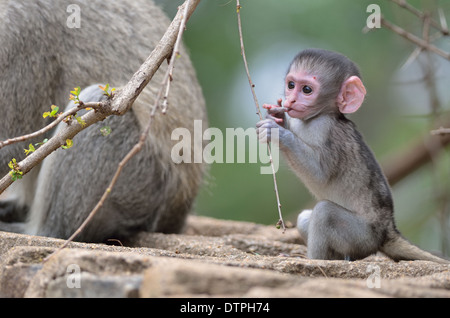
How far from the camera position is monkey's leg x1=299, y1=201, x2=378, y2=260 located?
3625mm

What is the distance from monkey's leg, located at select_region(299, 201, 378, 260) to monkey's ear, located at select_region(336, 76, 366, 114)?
0.58 meters

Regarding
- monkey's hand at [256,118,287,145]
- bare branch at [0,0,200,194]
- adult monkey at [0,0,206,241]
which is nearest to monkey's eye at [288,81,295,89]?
monkey's hand at [256,118,287,145]

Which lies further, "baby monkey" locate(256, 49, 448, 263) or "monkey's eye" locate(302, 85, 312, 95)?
"monkey's eye" locate(302, 85, 312, 95)

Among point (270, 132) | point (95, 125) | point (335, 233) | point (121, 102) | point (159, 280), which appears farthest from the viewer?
point (95, 125)

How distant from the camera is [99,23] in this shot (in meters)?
5.61

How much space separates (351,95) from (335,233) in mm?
819

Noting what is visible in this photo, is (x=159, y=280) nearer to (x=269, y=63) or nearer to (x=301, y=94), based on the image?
(x=301, y=94)

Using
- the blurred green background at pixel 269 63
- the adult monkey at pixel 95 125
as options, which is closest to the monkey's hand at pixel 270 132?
the adult monkey at pixel 95 125

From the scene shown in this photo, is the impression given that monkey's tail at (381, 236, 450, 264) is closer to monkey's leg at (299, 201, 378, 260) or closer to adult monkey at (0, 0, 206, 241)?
monkey's leg at (299, 201, 378, 260)

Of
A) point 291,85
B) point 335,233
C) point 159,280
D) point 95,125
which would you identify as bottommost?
point 159,280

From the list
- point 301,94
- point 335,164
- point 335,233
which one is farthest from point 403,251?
point 301,94

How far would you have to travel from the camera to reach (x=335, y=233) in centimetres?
362

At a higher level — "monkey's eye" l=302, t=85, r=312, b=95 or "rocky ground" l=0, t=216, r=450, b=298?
"monkey's eye" l=302, t=85, r=312, b=95
